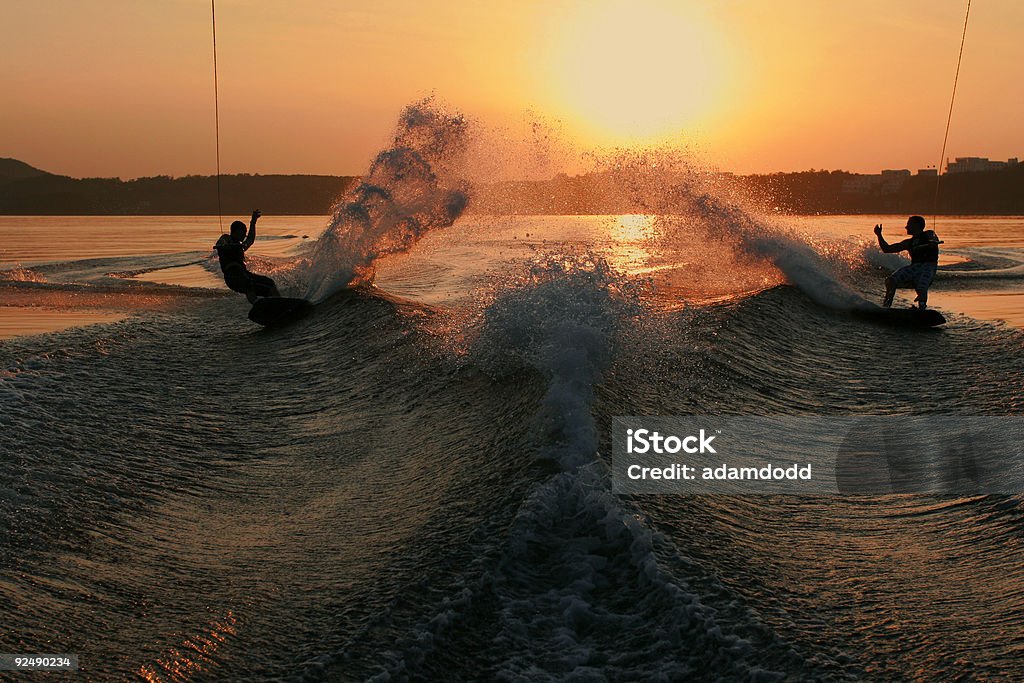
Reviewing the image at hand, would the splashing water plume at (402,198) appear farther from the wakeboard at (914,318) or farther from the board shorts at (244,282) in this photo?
the wakeboard at (914,318)

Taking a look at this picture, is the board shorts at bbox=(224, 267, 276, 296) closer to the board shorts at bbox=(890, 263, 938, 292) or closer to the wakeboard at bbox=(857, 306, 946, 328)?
the wakeboard at bbox=(857, 306, 946, 328)

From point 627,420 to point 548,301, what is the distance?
2.60 metres

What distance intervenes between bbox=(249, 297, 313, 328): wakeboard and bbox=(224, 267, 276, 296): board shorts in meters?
0.84

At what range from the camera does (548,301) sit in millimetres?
9125

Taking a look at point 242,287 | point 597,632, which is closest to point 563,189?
point 242,287

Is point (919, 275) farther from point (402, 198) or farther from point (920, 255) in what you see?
point (402, 198)

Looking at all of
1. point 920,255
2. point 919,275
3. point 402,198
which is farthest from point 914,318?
point 402,198

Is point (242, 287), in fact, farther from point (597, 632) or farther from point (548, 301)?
point (597, 632)

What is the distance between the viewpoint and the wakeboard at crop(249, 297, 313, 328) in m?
14.8

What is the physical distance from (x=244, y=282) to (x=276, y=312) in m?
1.26

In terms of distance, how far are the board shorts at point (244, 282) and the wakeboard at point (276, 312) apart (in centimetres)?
84

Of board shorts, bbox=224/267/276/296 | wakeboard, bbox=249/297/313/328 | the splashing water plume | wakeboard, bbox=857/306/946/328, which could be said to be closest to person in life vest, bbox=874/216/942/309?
wakeboard, bbox=857/306/946/328

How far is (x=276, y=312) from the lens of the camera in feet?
49.2

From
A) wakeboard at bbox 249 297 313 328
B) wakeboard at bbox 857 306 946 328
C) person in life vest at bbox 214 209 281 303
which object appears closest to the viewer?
wakeboard at bbox 857 306 946 328
